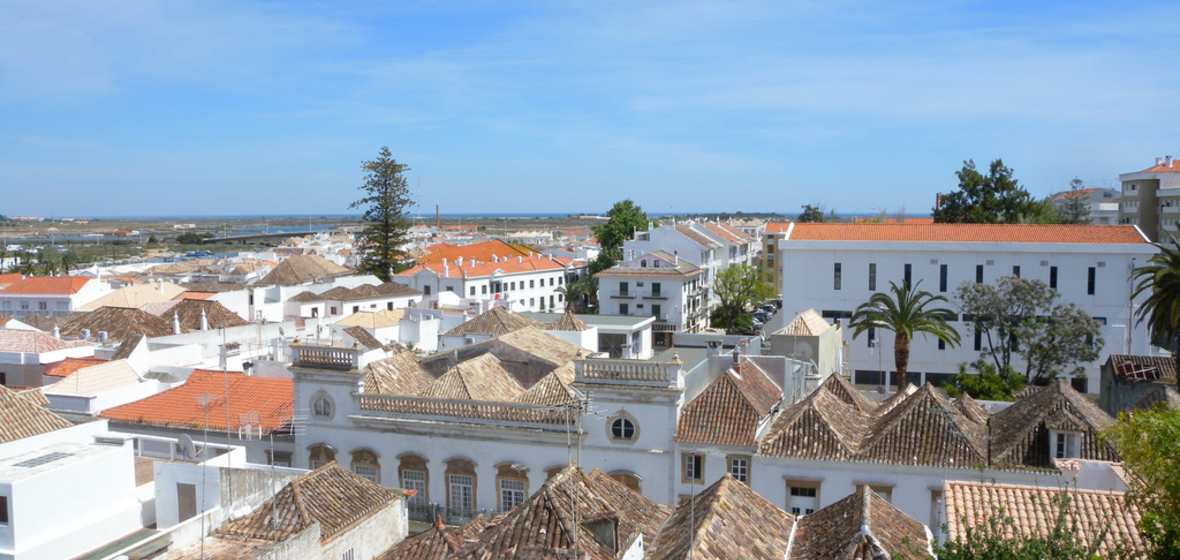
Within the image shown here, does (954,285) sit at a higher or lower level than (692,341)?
higher

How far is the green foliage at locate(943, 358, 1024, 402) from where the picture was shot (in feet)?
119

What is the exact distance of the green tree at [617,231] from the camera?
84125 mm

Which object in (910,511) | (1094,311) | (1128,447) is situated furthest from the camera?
(1094,311)

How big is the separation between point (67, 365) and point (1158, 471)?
101ft

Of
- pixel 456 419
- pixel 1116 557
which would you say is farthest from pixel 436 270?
pixel 1116 557

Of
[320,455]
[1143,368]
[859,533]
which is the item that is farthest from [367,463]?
[1143,368]

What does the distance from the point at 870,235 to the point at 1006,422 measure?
2737cm

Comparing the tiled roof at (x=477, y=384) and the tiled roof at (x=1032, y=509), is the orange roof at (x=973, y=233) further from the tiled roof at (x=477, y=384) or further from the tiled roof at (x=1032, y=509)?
the tiled roof at (x=1032, y=509)

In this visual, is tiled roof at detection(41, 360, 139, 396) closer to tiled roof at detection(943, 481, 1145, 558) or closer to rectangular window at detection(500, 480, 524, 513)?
rectangular window at detection(500, 480, 524, 513)

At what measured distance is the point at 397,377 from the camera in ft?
80.2

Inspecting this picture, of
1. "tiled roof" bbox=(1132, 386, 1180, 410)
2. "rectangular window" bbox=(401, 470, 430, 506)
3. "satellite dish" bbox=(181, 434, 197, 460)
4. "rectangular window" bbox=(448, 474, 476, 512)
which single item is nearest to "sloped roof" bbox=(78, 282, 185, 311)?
"satellite dish" bbox=(181, 434, 197, 460)

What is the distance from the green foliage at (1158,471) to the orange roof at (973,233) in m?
37.8

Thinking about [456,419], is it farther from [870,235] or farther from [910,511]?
[870,235]

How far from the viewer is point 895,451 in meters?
19.7
